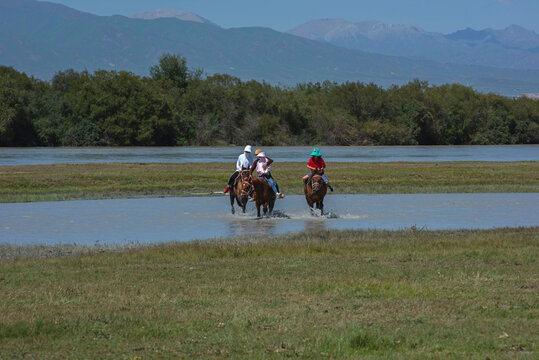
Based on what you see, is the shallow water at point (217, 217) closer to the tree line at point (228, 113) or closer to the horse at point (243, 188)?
the horse at point (243, 188)

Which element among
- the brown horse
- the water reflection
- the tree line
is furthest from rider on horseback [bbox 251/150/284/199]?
the tree line

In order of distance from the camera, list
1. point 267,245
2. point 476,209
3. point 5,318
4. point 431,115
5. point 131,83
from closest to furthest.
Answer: point 5,318 → point 267,245 → point 476,209 → point 131,83 → point 431,115

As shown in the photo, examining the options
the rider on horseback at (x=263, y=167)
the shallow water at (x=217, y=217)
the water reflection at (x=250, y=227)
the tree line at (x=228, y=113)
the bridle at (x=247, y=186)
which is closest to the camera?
the shallow water at (x=217, y=217)

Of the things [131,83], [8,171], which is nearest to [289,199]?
[8,171]

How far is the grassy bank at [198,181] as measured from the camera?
3744 centimetres

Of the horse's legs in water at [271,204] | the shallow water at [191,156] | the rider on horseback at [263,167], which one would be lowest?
the shallow water at [191,156]

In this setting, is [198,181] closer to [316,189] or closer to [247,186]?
[247,186]

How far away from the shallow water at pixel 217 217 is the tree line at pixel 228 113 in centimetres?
6833

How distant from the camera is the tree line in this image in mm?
101312

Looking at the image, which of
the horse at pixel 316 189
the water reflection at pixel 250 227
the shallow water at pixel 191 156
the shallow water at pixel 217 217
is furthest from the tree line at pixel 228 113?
the water reflection at pixel 250 227

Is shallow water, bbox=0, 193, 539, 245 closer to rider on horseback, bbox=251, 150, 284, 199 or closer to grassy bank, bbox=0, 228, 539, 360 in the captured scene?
rider on horseback, bbox=251, 150, 284, 199

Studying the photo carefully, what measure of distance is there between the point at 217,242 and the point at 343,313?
29.7 ft

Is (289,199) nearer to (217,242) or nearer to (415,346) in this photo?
(217,242)

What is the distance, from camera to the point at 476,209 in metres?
29.1
